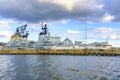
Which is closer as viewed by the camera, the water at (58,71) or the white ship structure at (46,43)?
the water at (58,71)

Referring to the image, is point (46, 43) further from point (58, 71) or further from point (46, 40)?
point (58, 71)

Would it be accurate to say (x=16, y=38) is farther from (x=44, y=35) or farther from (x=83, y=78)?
(x=83, y=78)

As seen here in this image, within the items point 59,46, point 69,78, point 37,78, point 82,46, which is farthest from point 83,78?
point 82,46

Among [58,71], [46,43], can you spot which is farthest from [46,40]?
[58,71]

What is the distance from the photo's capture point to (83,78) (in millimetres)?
38281

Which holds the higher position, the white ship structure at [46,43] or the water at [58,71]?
the white ship structure at [46,43]

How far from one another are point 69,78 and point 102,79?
5.13m

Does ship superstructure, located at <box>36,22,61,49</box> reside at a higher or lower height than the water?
higher

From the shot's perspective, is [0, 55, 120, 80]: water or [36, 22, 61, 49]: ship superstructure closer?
[0, 55, 120, 80]: water

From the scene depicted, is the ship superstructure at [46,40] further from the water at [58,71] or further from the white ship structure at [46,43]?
the water at [58,71]

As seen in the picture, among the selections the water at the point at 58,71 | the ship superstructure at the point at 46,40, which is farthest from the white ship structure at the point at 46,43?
the water at the point at 58,71

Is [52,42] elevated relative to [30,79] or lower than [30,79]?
elevated

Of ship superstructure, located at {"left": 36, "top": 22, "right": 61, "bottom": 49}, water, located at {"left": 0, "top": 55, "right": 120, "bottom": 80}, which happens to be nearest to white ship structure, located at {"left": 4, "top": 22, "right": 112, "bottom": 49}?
ship superstructure, located at {"left": 36, "top": 22, "right": 61, "bottom": 49}

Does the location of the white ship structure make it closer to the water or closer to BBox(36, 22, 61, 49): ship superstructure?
BBox(36, 22, 61, 49): ship superstructure
